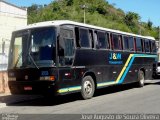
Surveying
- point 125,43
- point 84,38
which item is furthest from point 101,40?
point 125,43

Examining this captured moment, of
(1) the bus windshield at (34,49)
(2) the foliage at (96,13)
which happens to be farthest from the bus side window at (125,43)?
(2) the foliage at (96,13)

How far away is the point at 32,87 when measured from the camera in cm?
1381

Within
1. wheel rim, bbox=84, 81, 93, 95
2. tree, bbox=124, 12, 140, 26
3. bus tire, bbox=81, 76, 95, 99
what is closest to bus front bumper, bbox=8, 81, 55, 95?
bus tire, bbox=81, 76, 95, 99

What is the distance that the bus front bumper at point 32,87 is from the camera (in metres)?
13.5

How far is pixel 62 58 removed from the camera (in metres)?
13.8

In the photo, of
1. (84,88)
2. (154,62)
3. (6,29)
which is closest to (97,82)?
(84,88)

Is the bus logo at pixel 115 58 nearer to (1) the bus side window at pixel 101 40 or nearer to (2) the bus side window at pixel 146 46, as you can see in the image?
(1) the bus side window at pixel 101 40

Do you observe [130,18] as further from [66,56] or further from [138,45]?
[66,56]

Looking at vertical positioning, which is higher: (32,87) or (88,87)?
(32,87)

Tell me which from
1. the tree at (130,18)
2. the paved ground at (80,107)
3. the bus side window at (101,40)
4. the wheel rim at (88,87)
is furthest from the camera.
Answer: the tree at (130,18)

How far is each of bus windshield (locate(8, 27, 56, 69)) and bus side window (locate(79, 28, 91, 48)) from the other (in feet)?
5.79

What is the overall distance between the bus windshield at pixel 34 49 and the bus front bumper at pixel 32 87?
610mm

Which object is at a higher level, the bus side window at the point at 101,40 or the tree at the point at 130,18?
the tree at the point at 130,18

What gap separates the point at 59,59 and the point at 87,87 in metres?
2.44
